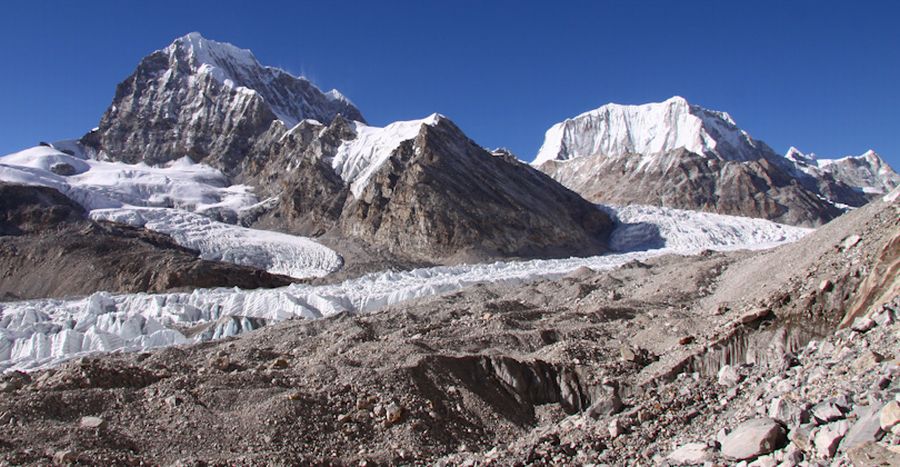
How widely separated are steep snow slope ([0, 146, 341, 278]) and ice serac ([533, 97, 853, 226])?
47.8 m

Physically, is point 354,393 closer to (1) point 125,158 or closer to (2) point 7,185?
(2) point 7,185

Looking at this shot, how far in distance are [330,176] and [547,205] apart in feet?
73.7

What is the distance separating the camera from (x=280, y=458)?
8.26 meters

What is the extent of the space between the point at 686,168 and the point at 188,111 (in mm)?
67339

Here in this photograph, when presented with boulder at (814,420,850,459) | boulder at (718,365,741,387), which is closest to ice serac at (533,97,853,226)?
boulder at (718,365,741,387)

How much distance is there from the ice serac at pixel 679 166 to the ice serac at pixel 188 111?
4566cm

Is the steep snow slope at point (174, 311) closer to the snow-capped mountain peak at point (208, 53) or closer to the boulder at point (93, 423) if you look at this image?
the boulder at point (93, 423)

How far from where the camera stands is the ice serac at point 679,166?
87.4 meters

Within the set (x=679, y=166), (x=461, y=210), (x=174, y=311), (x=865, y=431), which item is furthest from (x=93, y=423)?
(x=679, y=166)

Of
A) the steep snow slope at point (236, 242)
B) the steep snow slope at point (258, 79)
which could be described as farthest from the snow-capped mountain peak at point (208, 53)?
the steep snow slope at point (236, 242)

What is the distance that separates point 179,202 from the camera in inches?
3169

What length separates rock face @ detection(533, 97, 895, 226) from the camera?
87625 millimetres

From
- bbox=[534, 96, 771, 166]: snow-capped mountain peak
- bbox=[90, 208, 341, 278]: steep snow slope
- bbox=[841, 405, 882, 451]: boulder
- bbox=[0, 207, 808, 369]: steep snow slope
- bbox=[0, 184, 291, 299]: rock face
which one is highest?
bbox=[534, 96, 771, 166]: snow-capped mountain peak

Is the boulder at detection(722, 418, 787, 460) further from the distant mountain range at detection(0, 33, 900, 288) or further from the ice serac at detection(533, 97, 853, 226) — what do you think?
the ice serac at detection(533, 97, 853, 226)
